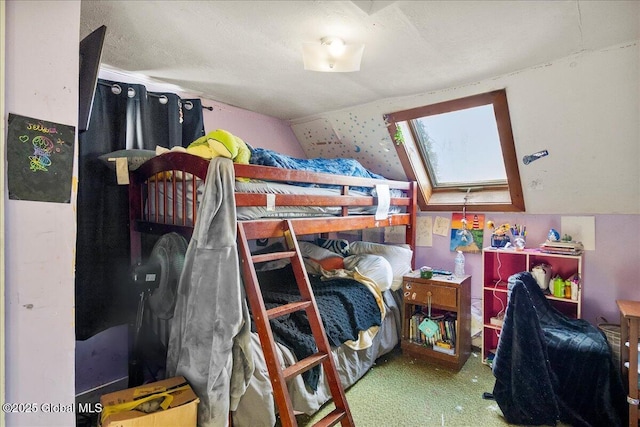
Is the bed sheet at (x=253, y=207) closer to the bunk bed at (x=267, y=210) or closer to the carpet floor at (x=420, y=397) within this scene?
the bunk bed at (x=267, y=210)

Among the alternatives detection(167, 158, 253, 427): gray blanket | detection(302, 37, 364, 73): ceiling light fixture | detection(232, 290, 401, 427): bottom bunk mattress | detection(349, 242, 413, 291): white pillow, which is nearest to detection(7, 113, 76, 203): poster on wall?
detection(167, 158, 253, 427): gray blanket

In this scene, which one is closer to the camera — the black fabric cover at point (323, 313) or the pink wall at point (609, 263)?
the black fabric cover at point (323, 313)

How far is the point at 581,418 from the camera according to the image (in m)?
1.93

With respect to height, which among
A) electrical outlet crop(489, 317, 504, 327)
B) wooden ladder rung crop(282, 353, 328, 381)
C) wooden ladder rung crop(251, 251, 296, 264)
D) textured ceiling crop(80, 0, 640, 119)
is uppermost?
textured ceiling crop(80, 0, 640, 119)

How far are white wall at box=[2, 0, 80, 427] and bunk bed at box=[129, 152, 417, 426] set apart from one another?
26.0 inches

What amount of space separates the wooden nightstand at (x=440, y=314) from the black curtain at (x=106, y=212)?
2.08 meters

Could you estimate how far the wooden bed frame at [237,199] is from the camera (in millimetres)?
1783

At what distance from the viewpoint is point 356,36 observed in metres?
1.81

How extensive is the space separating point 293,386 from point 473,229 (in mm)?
2201

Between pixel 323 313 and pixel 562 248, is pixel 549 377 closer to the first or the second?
pixel 562 248

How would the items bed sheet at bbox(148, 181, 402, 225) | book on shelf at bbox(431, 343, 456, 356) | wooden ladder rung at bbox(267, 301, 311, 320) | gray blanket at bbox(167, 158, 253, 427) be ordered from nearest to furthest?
gray blanket at bbox(167, 158, 253, 427) → wooden ladder rung at bbox(267, 301, 311, 320) → bed sheet at bbox(148, 181, 402, 225) → book on shelf at bbox(431, 343, 456, 356)

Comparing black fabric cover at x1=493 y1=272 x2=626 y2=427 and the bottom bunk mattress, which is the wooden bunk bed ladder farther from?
black fabric cover at x1=493 y1=272 x2=626 y2=427

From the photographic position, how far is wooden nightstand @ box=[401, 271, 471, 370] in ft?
8.67

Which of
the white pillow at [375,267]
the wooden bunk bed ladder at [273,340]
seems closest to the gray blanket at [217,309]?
the wooden bunk bed ladder at [273,340]
